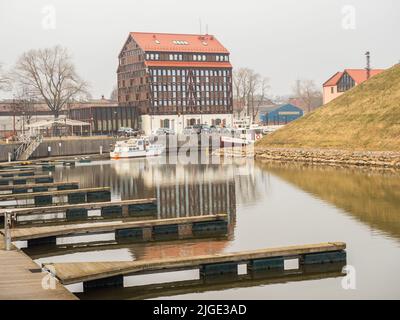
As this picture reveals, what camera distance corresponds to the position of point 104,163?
95438 millimetres

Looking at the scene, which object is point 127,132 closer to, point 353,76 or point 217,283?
point 353,76

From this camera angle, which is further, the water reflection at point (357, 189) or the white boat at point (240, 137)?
the white boat at point (240, 137)

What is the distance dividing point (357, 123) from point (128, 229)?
62.8 meters

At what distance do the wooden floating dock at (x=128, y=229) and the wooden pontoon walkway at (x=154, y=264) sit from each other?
857 cm

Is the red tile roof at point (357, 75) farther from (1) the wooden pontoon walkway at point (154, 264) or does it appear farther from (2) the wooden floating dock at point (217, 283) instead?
(2) the wooden floating dock at point (217, 283)

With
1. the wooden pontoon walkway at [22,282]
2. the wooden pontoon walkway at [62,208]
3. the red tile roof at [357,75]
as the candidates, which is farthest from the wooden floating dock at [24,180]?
the red tile roof at [357,75]

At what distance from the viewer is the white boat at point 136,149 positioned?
105 m

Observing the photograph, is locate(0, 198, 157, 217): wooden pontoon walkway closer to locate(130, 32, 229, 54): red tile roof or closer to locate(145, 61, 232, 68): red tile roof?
locate(145, 61, 232, 68): red tile roof

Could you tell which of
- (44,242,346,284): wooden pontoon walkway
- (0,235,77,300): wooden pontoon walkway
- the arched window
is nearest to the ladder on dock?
the arched window

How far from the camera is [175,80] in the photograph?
505 feet

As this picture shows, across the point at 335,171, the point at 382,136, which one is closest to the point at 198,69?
the point at 382,136

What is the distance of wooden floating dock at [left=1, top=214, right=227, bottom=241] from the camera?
3159 centimetres

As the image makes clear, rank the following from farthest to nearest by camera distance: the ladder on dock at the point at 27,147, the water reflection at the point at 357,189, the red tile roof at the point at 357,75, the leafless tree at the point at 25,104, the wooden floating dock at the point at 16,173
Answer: the red tile roof at the point at 357,75
the leafless tree at the point at 25,104
the ladder on dock at the point at 27,147
the wooden floating dock at the point at 16,173
the water reflection at the point at 357,189
